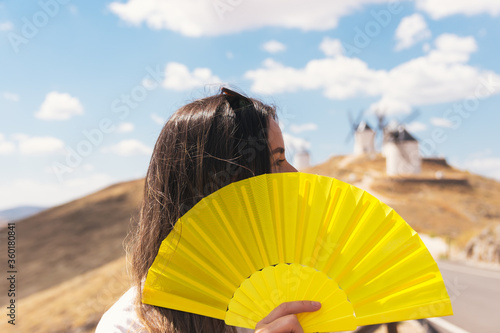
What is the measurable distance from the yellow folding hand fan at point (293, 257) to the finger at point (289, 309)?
0.15ft

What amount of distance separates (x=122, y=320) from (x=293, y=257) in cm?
58

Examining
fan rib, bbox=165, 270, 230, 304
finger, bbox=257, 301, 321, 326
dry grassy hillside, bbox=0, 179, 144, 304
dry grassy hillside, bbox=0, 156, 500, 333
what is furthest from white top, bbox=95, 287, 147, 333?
dry grassy hillside, bbox=0, 179, 144, 304

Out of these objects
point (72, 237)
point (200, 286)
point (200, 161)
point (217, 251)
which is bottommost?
point (200, 286)

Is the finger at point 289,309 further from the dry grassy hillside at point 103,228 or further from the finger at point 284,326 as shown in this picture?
the dry grassy hillside at point 103,228

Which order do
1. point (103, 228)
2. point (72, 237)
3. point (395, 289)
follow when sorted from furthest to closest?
1. point (103, 228)
2. point (72, 237)
3. point (395, 289)

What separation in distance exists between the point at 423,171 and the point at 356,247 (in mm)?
43164

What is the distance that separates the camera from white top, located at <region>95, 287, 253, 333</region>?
128 cm

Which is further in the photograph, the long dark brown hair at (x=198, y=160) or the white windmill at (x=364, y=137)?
the white windmill at (x=364, y=137)

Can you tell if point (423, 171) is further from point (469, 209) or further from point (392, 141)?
point (469, 209)

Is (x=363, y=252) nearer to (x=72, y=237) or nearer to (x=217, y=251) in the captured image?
(x=217, y=251)

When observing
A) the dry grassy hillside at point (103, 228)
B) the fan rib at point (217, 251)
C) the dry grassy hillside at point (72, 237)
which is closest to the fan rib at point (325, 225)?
the fan rib at point (217, 251)

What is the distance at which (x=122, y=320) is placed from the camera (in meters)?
1.30

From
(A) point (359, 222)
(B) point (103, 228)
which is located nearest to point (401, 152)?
(B) point (103, 228)

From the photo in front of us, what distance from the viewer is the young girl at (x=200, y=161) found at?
145cm
